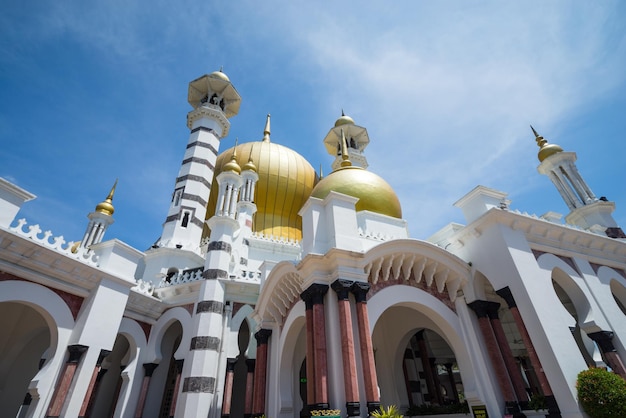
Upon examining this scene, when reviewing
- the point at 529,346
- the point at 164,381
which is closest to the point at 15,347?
the point at 164,381

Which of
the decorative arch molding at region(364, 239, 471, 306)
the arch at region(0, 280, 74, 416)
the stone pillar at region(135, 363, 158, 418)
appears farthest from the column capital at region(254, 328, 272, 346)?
the arch at region(0, 280, 74, 416)

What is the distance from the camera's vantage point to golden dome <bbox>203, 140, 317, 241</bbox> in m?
24.6

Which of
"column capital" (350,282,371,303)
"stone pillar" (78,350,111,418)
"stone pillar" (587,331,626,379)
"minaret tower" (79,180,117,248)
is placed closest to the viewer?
"column capital" (350,282,371,303)

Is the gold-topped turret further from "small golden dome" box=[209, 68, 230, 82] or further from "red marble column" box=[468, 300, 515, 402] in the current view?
"small golden dome" box=[209, 68, 230, 82]

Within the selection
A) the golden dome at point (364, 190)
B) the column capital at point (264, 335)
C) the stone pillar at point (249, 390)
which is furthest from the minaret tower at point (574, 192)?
the stone pillar at point (249, 390)

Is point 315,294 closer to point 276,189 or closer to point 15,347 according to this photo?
point 15,347

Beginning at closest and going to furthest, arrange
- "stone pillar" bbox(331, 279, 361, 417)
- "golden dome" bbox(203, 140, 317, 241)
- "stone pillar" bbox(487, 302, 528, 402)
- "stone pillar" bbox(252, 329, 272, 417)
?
"stone pillar" bbox(331, 279, 361, 417) → "stone pillar" bbox(487, 302, 528, 402) → "stone pillar" bbox(252, 329, 272, 417) → "golden dome" bbox(203, 140, 317, 241)

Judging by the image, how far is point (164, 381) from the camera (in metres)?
14.2

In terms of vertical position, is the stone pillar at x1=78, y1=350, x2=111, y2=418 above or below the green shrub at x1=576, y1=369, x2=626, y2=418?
above

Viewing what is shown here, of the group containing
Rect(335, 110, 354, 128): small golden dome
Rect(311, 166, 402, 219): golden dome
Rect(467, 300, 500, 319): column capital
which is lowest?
Rect(467, 300, 500, 319): column capital

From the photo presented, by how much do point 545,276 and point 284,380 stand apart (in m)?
8.74

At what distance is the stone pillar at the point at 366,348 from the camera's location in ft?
24.3

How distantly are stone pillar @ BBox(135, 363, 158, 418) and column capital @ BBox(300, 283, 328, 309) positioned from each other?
915 cm

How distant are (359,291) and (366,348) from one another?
1.38 metres
